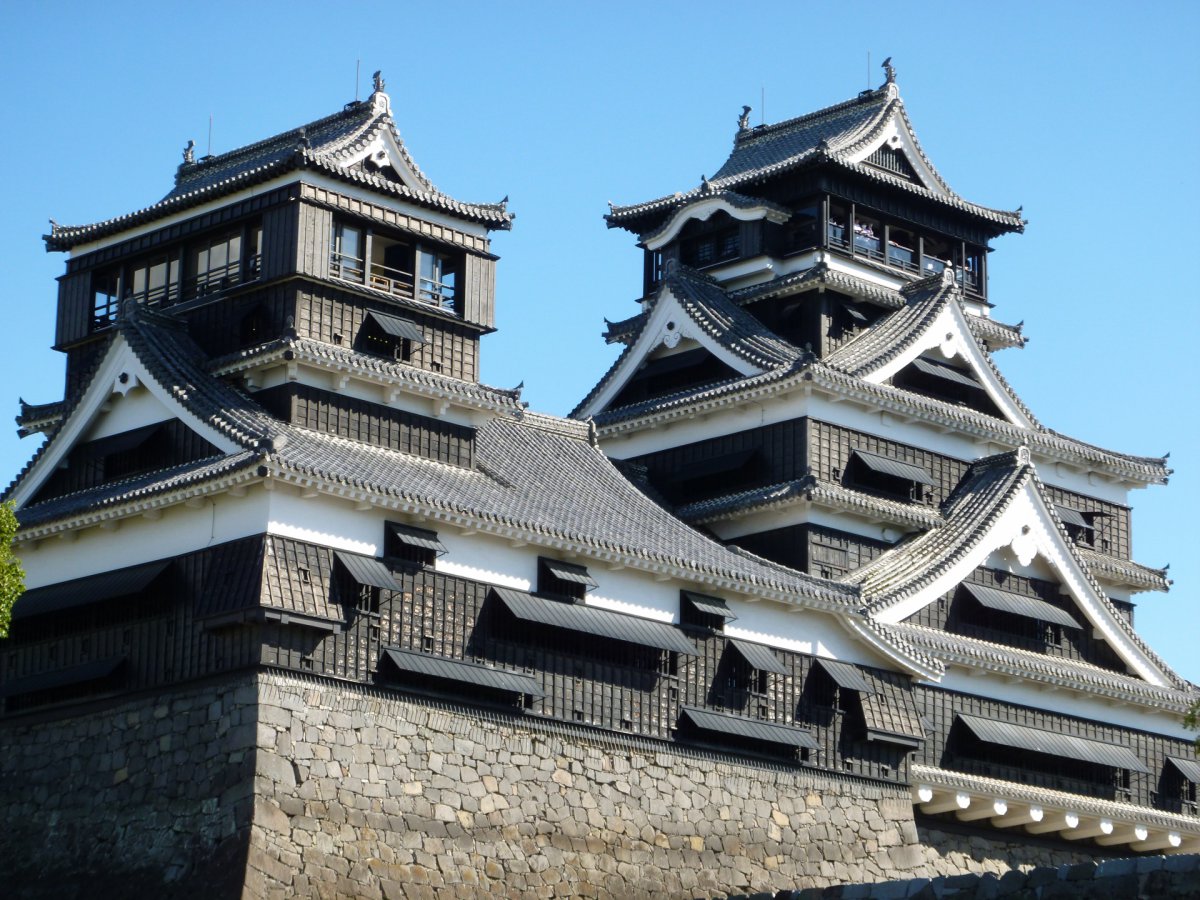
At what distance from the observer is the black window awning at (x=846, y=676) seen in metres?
40.3

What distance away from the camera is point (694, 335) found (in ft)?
155

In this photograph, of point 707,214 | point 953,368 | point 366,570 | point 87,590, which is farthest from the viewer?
point 707,214

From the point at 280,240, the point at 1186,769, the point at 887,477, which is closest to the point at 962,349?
the point at 887,477

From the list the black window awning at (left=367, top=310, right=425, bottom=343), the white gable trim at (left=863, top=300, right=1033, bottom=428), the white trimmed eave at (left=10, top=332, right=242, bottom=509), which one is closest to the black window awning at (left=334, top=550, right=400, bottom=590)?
the white trimmed eave at (left=10, top=332, right=242, bottom=509)

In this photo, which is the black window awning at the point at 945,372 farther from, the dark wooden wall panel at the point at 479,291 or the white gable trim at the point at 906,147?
the dark wooden wall panel at the point at 479,291

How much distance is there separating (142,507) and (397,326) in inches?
231

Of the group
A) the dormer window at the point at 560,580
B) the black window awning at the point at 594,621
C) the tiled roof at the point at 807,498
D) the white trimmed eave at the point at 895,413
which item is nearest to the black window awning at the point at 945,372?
the white trimmed eave at the point at 895,413

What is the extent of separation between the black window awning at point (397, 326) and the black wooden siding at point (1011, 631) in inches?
457

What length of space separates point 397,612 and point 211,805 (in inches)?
170

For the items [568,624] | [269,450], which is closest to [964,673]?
[568,624]

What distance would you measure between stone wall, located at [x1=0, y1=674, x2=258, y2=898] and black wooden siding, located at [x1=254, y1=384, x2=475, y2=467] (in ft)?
18.3

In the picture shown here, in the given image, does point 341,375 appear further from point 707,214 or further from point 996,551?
point 996,551

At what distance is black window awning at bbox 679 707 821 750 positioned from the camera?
38.2 meters

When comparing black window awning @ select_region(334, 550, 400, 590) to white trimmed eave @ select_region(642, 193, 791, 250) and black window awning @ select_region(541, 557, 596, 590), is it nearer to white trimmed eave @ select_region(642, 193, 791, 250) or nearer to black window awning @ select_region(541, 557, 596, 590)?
black window awning @ select_region(541, 557, 596, 590)
